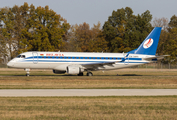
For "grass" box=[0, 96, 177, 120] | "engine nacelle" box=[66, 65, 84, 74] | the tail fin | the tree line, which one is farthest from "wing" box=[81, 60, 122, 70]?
the tree line

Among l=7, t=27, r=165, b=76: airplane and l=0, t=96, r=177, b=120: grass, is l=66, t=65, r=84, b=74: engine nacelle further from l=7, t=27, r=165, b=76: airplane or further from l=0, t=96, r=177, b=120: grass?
l=0, t=96, r=177, b=120: grass

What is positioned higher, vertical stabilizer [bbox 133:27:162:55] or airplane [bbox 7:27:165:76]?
vertical stabilizer [bbox 133:27:162:55]

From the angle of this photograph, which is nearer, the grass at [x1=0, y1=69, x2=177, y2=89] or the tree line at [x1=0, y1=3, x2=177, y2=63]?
the grass at [x1=0, y1=69, x2=177, y2=89]

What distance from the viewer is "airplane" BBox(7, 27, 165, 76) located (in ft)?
130

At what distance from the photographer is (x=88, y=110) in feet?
43.3

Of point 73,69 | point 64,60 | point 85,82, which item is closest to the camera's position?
point 85,82

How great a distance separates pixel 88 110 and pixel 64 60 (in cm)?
2785

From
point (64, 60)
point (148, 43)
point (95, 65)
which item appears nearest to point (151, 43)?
point (148, 43)

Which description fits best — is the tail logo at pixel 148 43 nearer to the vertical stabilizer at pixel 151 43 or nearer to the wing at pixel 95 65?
the vertical stabilizer at pixel 151 43

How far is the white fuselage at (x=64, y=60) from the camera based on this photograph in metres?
39.7

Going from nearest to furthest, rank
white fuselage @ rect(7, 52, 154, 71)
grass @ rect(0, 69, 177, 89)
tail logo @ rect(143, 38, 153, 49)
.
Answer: grass @ rect(0, 69, 177, 89)
white fuselage @ rect(7, 52, 154, 71)
tail logo @ rect(143, 38, 153, 49)

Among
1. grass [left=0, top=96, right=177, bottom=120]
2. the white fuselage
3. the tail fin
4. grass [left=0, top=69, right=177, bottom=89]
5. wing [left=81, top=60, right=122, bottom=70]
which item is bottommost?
grass [left=0, top=69, right=177, bottom=89]

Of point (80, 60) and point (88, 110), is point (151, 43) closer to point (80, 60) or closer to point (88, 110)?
point (80, 60)

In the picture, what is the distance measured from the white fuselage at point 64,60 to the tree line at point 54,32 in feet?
116
